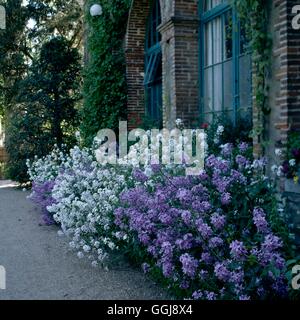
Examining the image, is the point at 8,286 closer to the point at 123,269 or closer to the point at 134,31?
the point at 123,269

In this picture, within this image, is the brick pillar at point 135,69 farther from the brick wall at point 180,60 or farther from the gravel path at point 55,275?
the gravel path at point 55,275

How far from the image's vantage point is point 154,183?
5.27 m

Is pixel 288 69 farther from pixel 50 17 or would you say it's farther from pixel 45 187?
pixel 50 17

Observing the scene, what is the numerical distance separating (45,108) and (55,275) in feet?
30.9

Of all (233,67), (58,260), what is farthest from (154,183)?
(233,67)

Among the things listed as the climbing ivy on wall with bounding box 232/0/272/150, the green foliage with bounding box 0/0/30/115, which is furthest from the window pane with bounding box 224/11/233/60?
the green foliage with bounding box 0/0/30/115

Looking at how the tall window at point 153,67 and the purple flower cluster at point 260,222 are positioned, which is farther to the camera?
the tall window at point 153,67

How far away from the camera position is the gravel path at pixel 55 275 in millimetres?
4512

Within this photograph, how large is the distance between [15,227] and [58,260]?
2.49 m

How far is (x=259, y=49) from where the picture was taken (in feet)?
18.1

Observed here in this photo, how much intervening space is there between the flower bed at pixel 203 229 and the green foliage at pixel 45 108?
8.35m

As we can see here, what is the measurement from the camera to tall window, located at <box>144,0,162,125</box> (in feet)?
35.6

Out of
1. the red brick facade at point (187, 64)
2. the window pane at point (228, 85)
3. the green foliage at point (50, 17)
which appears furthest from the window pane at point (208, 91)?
the green foliage at point (50, 17)

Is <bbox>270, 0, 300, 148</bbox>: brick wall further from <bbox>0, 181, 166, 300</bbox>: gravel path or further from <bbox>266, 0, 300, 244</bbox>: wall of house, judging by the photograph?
<bbox>0, 181, 166, 300</bbox>: gravel path
